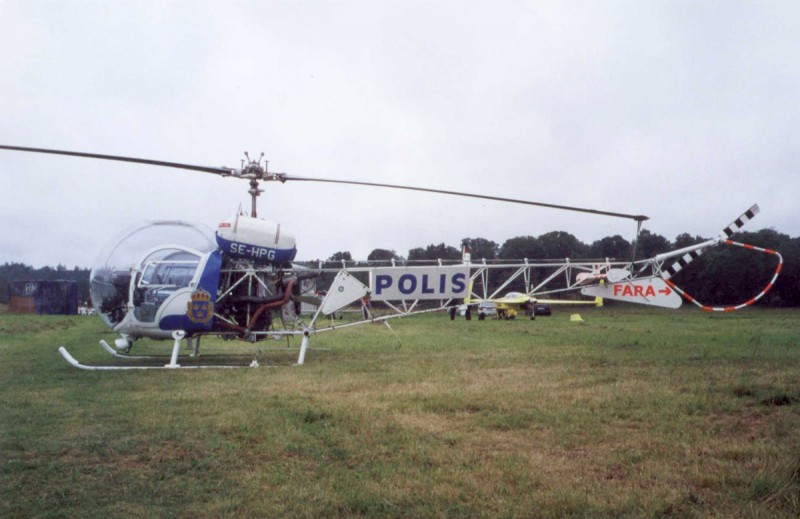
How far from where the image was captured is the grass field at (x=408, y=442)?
3.70 meters

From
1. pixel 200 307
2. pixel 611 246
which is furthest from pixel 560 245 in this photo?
pixel 200 307

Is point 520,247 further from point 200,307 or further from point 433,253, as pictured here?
point 200,307

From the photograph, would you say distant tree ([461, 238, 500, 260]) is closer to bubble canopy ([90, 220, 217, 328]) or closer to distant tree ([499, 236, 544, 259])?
distant tree ([499, 236, 544, 259])

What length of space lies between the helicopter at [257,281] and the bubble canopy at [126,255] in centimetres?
2

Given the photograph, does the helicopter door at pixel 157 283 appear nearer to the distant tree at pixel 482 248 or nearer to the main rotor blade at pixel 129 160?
the main rotor blade at pixel 129 160

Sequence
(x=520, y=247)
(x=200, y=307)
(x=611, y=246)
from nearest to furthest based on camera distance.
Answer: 1. (x=200, y=307)
2. (x=520, y=247)
3. (x=611, y=246)

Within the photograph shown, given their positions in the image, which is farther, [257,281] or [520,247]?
[520,247]

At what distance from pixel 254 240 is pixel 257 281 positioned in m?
0.93

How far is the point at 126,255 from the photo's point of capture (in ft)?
33.6

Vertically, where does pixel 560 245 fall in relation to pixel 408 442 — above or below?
above

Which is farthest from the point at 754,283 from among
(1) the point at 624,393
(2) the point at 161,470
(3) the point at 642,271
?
(2) the point at 161,470

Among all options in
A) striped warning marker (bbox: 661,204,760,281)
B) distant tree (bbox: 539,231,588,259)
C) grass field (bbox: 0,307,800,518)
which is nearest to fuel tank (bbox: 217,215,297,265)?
grass field (bbox: 0,307,800,518)

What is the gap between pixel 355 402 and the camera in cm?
684

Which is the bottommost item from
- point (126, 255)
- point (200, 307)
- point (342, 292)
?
point (200, 307)
